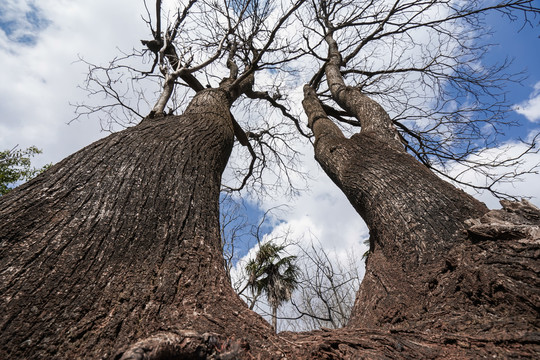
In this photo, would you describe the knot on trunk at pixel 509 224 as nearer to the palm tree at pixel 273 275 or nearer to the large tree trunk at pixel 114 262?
the large tree trunk at pixel 114 262

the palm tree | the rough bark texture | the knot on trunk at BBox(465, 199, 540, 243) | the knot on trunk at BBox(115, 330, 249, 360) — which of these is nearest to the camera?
the knot on trunk at BBox(115, 330, 249, 360)

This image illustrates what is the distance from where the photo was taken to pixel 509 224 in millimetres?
1463

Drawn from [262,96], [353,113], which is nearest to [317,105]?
[353,113]

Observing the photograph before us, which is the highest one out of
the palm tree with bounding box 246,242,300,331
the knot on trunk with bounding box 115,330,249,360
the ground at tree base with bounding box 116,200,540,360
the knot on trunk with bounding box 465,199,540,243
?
the palm tree with bounding box 246,242,300,331

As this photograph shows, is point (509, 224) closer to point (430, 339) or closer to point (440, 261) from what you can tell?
point (440, 261)

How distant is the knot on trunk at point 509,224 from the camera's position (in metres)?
1.37

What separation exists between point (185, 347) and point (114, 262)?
21.6 inches

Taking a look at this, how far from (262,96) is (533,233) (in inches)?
214

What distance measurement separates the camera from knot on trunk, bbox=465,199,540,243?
4.49 ft

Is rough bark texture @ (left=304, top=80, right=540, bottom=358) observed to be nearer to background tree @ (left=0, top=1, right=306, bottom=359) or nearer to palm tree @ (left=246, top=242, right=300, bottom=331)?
background tree @ (left=0, top=1, right=306, bottom=359)

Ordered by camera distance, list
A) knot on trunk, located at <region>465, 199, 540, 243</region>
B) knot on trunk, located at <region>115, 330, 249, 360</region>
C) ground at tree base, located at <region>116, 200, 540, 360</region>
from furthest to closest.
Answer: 1. knot on trunk, located at <region>465, 199, 540, 243</region>
2. ground at tree base, located at <region>116, 200, 540, 360</region>
3. knot on trunk, located at <region>115, 330, 249, 360</region>

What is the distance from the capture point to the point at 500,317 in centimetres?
118

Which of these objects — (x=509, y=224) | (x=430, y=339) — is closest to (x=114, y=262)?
(x=430, y=339)

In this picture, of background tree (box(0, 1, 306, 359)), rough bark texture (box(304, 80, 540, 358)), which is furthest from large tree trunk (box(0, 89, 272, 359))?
rough bark texture (box(304, 80, 540, 358))
